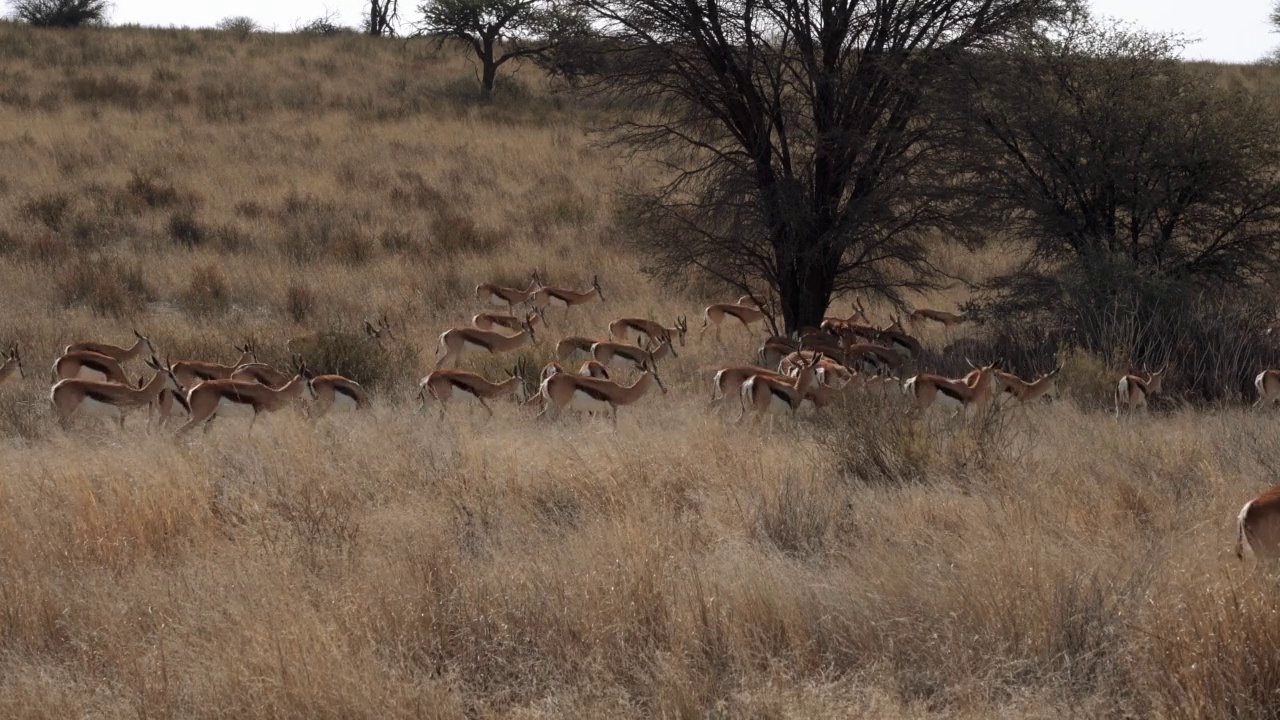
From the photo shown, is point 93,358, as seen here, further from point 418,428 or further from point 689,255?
point 689,255

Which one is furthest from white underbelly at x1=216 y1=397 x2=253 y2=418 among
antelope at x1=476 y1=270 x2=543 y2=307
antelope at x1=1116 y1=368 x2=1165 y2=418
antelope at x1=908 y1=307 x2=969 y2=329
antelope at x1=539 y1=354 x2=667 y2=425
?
antelope at x1=908 y1=307 x2=969 y2=329

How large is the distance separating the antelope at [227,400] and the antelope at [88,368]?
1.78 metres

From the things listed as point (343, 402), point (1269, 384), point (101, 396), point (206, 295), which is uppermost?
point (1269, 384)

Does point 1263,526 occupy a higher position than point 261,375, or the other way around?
point 1263,526

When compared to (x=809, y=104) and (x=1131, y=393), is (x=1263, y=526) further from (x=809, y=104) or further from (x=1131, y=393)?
(x=809, y=104)

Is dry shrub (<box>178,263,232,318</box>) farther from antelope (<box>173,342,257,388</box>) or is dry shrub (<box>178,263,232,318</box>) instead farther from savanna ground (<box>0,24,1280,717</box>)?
antelope (<box>173,342,257,388</box>)

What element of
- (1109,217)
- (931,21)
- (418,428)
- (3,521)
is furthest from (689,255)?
(3,521)

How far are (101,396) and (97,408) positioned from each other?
0.37ft

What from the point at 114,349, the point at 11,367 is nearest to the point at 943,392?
the point at 114,349

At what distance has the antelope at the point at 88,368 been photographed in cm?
1112

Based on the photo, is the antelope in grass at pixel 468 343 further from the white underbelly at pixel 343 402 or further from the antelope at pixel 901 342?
the antelope at pixel 901 342

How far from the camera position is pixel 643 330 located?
48.1ft

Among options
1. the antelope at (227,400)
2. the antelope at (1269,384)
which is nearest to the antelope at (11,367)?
the antelope at (227,400)

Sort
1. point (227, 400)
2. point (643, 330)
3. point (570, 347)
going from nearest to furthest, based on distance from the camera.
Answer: point (227, 400) → point (570, 347) → point (643, 330)
